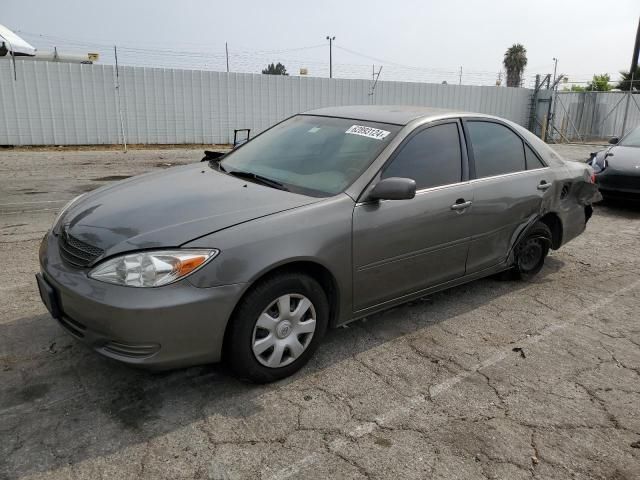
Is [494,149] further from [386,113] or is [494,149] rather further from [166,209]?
[166,209]

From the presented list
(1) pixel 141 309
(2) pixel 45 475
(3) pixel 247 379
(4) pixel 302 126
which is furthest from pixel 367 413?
(4) pixel 302 126

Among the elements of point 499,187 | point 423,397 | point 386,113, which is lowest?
point 423,397

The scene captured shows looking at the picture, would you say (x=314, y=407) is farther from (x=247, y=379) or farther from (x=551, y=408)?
(x=551, y=408)

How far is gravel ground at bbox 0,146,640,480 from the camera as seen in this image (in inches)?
98.4

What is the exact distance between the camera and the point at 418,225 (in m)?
3.64

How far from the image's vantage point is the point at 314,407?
2.93 meters

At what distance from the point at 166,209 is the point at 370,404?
5.25 feet

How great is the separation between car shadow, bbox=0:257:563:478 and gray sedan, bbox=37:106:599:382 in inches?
10.2

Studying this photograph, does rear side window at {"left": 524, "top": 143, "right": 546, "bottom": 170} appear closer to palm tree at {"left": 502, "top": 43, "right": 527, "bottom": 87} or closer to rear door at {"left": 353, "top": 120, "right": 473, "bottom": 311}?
rear door at {"left": 353, "top": 120, "right": 473, "bottom": 311}

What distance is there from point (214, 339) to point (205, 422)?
43 centimetres

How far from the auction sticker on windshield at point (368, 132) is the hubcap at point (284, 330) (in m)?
1.33

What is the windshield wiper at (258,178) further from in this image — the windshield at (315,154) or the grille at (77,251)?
the grille at (77,251)

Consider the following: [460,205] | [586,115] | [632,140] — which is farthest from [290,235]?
[586,115]

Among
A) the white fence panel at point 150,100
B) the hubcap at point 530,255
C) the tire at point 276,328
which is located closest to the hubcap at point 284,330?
the tire at point 276,328
